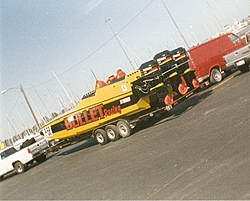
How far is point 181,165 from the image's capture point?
8.88 m

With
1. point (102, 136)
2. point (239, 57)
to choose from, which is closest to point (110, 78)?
point (102, 136)

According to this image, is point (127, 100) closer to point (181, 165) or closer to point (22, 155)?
point (22, 155)

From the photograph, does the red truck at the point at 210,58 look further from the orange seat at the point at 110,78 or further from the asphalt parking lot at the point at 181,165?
the asphalt parking lot at the point at 181,165

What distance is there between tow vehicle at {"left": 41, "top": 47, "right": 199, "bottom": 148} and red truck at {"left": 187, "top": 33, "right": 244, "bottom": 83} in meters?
2.50

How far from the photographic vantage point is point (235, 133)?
9.72 m

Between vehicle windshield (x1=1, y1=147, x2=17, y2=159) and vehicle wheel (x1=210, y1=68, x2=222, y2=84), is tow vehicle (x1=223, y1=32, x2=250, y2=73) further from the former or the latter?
vehicle windshield (x1=1, y1=147, x2=17, y2=159)

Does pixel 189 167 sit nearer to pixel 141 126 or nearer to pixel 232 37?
pixel 141 126

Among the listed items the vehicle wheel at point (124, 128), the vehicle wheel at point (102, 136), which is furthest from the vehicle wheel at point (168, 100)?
the vehicle wheel at point (102, 136)

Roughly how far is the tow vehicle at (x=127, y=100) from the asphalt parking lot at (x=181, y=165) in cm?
205

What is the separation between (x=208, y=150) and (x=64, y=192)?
4.62 m

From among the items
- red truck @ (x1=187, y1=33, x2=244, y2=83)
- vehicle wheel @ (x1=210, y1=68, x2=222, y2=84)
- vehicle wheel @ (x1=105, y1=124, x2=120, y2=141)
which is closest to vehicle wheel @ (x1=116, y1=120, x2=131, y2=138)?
vehicle wheel @ (x1=105, y1=124, x2=120, y2=141)

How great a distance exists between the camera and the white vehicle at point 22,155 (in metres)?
20.8

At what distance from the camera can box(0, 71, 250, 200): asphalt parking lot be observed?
7121mm

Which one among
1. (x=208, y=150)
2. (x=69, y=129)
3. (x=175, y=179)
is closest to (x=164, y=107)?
(x=69, y=129)
